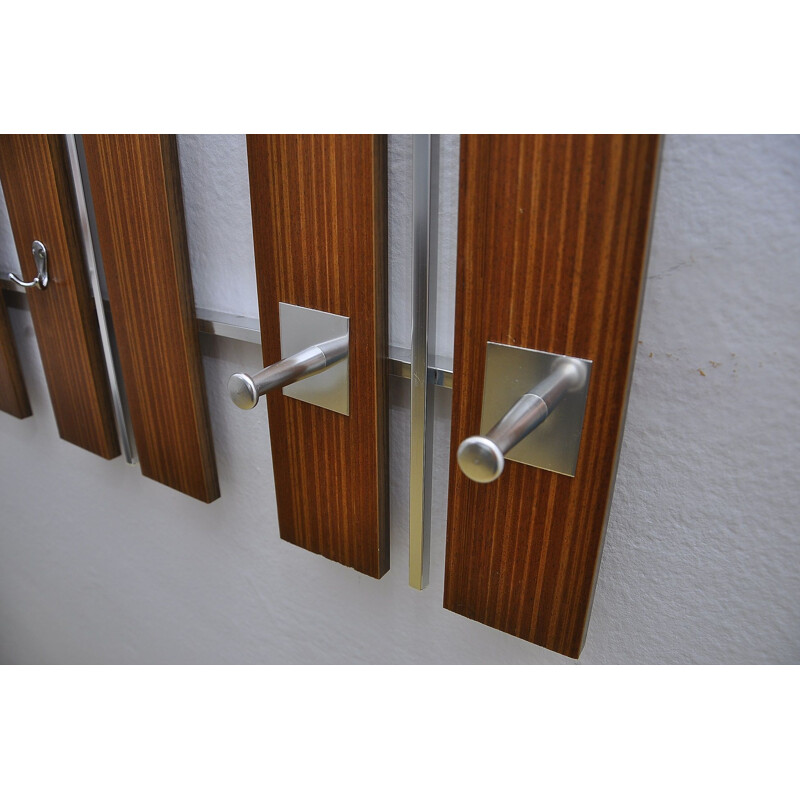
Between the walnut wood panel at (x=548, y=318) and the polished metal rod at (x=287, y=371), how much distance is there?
0.08 meters

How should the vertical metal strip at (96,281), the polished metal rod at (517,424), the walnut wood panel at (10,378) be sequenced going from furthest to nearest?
1. the walnut wood panel at (10,378)
2. the vertical metal strip at (96,281)
3. the polished metal rod at (517,424)

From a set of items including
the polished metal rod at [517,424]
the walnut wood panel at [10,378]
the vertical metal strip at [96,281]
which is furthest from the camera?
the walnut wood panel at [10,378]

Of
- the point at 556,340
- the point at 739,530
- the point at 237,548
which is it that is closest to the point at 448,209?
the point at 556,340

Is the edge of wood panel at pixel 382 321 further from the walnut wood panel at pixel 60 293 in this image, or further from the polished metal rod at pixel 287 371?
the walnut wood panel at pixel 60 293

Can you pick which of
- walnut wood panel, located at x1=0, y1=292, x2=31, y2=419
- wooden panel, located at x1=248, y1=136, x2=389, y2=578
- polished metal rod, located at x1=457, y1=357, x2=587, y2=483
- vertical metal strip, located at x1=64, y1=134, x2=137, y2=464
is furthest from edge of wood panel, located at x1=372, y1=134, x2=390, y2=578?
walnut wood panel, located at x1=0, y1=292, x2=31, y2=419

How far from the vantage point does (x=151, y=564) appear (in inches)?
25.5

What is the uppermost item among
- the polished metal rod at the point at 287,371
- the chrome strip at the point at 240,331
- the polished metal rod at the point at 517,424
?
the polished metal rod at the point at 517,424

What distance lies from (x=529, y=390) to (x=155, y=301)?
299 mm

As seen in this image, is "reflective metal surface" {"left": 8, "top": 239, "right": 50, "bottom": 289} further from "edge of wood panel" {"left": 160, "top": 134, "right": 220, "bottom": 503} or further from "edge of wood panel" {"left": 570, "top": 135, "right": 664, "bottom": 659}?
"edge of wood panel" {"left": 570, "top": 135, "right": 664, "bottom": 659}

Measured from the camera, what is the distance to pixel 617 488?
34 cm

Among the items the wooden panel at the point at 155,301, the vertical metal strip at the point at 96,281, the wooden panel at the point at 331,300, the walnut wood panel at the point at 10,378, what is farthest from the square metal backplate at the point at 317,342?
the walnut wood panel at the point at 10,378

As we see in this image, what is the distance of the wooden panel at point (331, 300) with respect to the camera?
34cm

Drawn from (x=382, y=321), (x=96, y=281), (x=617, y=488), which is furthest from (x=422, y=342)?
(x=96, y=281)

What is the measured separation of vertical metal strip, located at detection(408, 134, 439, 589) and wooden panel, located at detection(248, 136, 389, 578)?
23 millimetres
